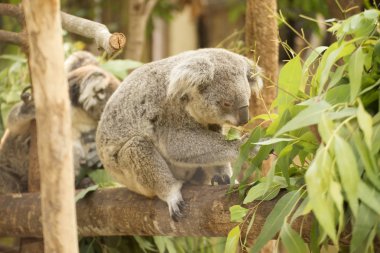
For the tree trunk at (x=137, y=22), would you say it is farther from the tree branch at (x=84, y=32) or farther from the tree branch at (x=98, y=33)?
the tree branch at (x=98, y=33)

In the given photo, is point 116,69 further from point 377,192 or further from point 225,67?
point 377,192

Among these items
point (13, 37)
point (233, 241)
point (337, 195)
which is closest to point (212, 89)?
point (233, 241)

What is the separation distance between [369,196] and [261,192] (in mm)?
704

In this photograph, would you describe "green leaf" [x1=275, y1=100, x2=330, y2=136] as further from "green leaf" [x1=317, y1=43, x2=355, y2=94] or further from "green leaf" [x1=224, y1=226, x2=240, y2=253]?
"green leaf" [x1=224, y1=226, x2=240, y2=253]

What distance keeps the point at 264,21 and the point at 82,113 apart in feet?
6.66

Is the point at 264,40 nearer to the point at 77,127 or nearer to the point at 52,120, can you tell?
the point at 77,127

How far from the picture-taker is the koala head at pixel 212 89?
3.60 m

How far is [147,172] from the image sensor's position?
369cm

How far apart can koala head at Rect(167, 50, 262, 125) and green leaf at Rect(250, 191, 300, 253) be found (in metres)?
1.04

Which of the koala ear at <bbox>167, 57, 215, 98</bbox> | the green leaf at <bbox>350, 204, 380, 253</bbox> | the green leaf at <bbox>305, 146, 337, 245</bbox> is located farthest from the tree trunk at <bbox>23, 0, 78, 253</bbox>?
the koala ear at <bbox>167, 57, 215, 98</bbox>

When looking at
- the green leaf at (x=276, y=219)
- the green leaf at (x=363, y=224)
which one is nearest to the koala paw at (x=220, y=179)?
the green leaf at (x=276, y=219)

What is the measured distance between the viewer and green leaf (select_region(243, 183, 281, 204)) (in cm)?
281

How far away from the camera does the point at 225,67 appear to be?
369cm

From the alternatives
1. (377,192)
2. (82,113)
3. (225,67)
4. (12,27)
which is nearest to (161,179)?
(225,67)
